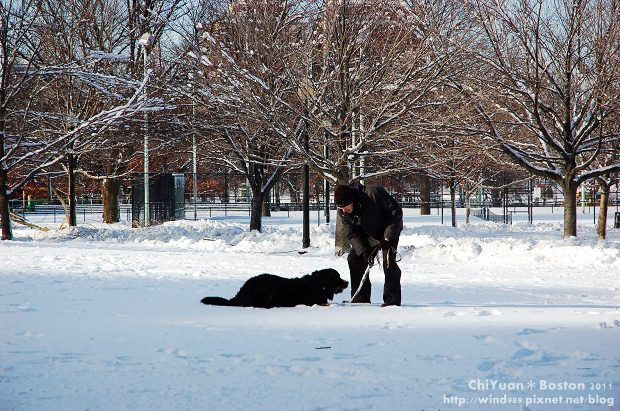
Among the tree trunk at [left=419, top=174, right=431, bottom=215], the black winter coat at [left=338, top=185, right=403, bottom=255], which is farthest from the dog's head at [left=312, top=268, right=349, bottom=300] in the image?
the tree trunk at [left=419, top=174, right=431, bottom=215]

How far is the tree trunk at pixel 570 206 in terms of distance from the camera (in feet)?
59.9

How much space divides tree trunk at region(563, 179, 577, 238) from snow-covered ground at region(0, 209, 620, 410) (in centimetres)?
656

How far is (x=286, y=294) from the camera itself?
328 inches

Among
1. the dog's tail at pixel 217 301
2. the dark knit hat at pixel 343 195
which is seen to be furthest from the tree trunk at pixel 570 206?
the dog's tail at pixel 217 301

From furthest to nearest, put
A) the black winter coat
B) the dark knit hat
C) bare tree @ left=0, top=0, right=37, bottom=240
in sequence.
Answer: bare tree @ left=0, top=0, right=37, bottom=240 < the black winter coat < the dark knit hat

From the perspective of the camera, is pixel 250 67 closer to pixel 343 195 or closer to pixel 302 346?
pixel 343 195

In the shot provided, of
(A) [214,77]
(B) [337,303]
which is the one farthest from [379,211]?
(A) [214,77]

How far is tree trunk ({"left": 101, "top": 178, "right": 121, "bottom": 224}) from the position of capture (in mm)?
32562

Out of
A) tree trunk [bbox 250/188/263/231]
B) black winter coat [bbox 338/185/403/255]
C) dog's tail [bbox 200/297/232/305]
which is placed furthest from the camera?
tree trunk [bbox 250/188/263/231]

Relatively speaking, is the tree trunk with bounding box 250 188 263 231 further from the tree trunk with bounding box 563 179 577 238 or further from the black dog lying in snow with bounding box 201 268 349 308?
the black dog lying in snow with bounding box 201 268 349 308

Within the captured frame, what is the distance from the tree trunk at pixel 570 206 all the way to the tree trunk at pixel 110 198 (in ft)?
68.6

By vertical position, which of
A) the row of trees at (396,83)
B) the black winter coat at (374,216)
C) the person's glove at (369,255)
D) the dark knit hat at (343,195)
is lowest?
the person's glove at (369,255)

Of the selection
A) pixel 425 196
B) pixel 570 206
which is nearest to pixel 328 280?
pixel 570 206

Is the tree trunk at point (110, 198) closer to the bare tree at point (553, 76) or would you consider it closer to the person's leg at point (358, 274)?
the bare tree at point (553, 76)
